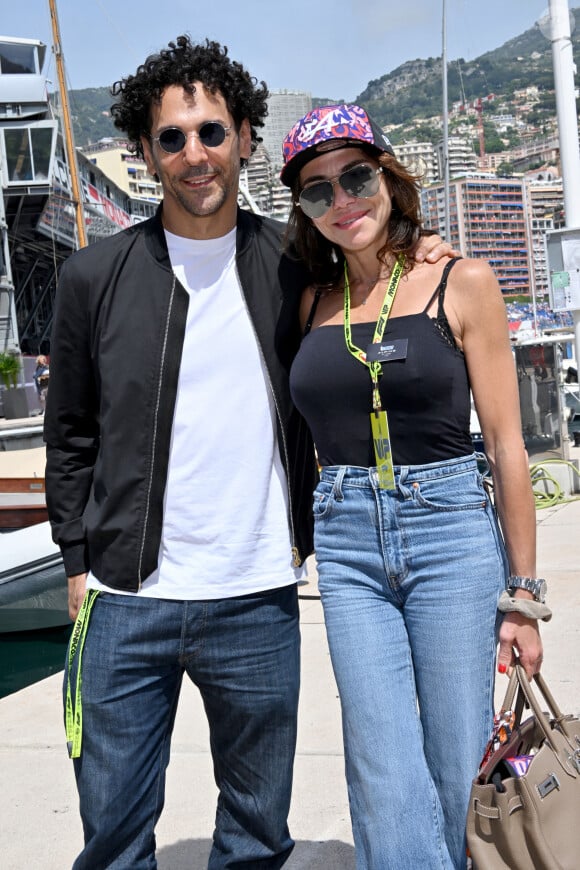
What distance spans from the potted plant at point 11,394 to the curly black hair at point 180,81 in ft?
117

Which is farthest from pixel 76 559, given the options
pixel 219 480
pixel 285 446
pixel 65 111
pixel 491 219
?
pixel 491 219

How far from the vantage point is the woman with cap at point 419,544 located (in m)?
2.37

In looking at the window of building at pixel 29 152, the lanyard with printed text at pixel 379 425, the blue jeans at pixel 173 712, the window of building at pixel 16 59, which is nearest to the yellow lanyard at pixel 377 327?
the lanyard with printed text at pixel 379 425

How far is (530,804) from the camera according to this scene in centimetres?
215

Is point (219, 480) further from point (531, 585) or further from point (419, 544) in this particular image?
point (531, 585)

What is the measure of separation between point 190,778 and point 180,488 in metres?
2.11

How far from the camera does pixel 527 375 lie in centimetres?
1210

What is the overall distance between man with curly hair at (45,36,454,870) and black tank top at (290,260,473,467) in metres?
0.20

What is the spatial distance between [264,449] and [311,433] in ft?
0.54

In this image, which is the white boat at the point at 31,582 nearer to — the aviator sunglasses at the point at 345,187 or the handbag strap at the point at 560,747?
the aviator sunglasses at the point at 345,187

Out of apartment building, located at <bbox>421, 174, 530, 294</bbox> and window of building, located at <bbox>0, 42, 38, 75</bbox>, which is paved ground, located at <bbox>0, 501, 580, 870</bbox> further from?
apartment building, located at <bbox>421, 174, 530, 294</bbox>

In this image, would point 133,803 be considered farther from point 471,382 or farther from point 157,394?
point 471,382

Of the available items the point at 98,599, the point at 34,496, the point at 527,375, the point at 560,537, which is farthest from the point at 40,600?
the point at 98,599

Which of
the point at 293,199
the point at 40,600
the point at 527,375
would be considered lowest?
the point at 40,600
